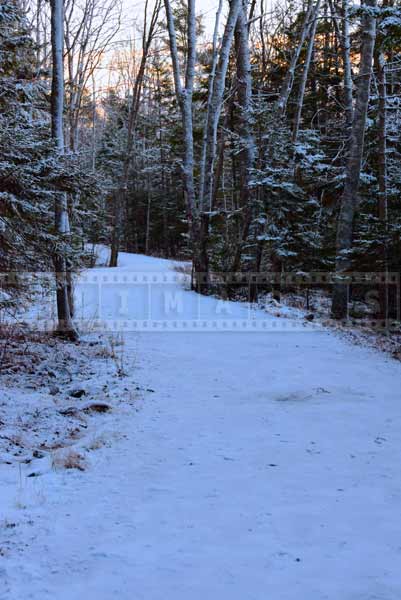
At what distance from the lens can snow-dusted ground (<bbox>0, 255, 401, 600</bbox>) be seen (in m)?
2.29

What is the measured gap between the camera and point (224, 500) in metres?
3.10

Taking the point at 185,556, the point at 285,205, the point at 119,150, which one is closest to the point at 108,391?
the point at 185,556

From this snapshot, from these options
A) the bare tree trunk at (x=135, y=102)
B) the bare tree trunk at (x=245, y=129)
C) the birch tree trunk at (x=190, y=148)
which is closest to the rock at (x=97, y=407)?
the bare tree trunk at (x=245, y=129)

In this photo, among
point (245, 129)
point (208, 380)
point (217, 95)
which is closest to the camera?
point (208, 380)

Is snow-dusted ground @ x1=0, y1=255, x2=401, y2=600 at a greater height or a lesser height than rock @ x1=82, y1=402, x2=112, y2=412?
lesser

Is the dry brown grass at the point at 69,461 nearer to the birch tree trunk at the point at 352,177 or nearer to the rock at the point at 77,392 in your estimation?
the rock at the point at 77,392

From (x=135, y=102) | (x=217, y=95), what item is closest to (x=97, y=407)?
(x=217, y=95)

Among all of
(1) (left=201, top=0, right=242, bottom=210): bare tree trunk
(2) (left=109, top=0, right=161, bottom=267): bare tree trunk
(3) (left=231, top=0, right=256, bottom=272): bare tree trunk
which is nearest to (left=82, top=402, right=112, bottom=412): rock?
(3) (left=231, top=0, right=256, bottom=272): bare tree trunk

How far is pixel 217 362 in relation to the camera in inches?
279

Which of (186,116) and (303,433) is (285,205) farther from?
(303,433)

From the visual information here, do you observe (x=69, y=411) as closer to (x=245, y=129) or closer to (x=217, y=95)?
(x=245, y=129)

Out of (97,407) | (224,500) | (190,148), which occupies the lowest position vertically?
(224,500)

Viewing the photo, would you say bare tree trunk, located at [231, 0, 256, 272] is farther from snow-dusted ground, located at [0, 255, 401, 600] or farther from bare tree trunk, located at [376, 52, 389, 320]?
snow-dusted ground, located at [0, 255, 401, 600]

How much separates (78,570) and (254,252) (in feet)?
37.6
